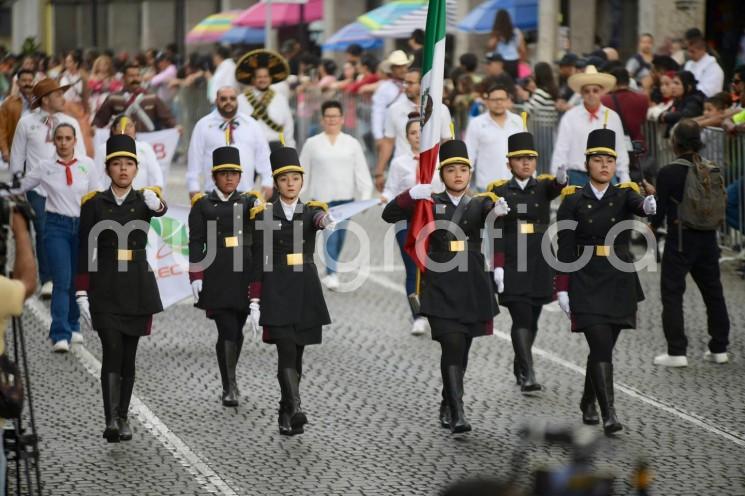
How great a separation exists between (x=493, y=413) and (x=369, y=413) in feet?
2.67

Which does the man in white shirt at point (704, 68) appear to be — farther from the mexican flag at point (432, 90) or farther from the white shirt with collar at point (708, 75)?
the mexican flag at point (432, 90)

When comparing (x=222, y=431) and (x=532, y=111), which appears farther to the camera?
(x=532, y=111)

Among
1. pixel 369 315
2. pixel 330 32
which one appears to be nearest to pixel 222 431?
pixel 369 315

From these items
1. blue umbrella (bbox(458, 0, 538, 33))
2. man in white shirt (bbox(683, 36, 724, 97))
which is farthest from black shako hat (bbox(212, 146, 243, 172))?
blue umbrella (bbox(458, 0, 538, 33))

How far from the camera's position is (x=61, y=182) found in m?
12.7

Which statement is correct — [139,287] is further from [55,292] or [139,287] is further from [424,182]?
[55,292]

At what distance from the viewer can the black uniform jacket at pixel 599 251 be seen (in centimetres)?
1006

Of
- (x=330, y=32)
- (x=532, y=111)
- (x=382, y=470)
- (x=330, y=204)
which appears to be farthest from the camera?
(x=330, y=32)

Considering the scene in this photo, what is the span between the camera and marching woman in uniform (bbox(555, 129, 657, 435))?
32.9 ft

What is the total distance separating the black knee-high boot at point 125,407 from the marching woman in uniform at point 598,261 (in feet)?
9.14

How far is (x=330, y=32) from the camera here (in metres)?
39.2

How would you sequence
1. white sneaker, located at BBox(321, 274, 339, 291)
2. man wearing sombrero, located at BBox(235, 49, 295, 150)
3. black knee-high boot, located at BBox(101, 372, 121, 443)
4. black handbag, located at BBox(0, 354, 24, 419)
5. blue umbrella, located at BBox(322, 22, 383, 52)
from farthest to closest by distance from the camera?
blue umbrella, located at BBox(322, 22, 383, 52)
man wearing sombrero, located at BBox(235, 49, 295, 150)
white sneaker, located at BBox(321, 274, 339, 291)
black knee-high boot, located at BBox(101, 372, 121, 443)
black handbag, located at BBox(0, 354, 24, 419)

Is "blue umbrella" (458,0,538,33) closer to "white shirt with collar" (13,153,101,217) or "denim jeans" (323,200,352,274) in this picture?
"denim jeans" (323,200,352,274)

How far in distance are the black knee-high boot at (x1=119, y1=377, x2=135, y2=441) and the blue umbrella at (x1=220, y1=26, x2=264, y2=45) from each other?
3058 cm
